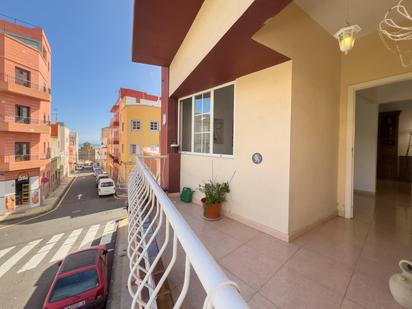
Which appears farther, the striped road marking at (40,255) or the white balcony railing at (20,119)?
the white balcony railing at (20,119)

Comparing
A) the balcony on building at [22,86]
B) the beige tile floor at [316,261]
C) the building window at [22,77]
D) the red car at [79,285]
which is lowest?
the red car at [79,285]

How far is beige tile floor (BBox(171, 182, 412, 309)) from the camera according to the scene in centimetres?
135

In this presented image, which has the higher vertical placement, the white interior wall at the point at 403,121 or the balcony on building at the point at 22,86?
the balcony on building at the point at 22,86

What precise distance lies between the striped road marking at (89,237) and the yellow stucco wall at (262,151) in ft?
17.6

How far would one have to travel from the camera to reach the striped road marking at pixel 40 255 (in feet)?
15.0

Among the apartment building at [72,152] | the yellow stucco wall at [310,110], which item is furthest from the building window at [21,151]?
the apartment building at [72,152]

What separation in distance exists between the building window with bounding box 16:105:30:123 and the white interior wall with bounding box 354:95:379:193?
14.0 metres


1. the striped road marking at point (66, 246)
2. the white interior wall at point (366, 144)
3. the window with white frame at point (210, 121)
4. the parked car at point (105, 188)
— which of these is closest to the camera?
the window with white frame at point (210, 121)

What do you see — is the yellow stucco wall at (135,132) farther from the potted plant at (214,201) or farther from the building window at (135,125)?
Result: the potted plant at (214,201)

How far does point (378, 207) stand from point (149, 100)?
16268 millimetres

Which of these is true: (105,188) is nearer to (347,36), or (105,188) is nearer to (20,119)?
(20,119)

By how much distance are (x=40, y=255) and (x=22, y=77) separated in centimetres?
911

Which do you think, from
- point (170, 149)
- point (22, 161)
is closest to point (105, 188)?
point (22, 161)

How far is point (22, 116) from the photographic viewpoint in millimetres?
8805
